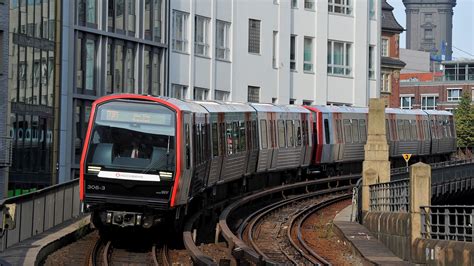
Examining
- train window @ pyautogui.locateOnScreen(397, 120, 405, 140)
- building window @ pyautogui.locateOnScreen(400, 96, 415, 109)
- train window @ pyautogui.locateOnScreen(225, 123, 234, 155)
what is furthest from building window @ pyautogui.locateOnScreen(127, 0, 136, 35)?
building window @ pyautogui.locateOnScreen(400, 96, 415, 109)

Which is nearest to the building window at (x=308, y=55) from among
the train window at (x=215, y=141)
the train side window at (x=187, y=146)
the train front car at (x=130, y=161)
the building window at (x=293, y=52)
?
the building window at (x=293, y=52)

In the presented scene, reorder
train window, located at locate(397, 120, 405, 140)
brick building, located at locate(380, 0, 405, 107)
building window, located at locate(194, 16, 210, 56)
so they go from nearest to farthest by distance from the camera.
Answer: building window, located at locate(194, 16, 210, 56)
train window, located at locate(397, 120, 405, 140)
brick building, located at locate(380, 0, 405, 107)

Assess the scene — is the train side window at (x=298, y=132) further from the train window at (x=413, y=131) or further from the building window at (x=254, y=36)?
the train window at (x=413, y=131)

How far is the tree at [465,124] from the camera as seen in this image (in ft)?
318

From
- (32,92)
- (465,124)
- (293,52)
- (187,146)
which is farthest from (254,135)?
(465,124)

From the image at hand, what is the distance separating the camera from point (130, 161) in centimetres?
2238

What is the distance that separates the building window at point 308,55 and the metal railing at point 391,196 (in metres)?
28.9

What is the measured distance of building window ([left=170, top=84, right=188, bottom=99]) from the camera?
4962cm

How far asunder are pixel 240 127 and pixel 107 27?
43.6ft

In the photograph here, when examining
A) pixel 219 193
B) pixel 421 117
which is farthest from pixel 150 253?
pixel 421 117

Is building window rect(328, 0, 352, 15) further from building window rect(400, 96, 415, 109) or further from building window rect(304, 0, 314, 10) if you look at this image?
building window rect(400, 96, 415, 109)

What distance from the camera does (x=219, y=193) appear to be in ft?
105

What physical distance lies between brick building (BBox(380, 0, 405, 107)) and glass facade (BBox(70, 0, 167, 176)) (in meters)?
52.1

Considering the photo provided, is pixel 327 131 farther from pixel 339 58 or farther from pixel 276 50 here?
pixel 339 58
